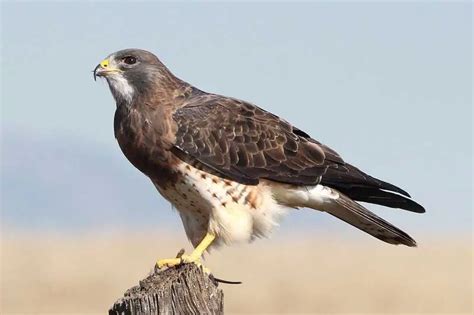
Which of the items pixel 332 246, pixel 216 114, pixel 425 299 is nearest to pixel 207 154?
pixel 216 114

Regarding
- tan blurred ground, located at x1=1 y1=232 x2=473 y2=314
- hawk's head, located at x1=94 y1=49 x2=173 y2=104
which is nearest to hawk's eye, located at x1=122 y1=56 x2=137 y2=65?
hawk's head, located at x1=94 y1=49 x2=173 y2=104

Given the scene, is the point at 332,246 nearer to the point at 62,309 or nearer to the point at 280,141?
the point at 62,309

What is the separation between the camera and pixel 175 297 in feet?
31.4

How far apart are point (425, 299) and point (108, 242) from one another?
26069 millimetres

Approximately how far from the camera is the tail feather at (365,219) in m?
12.6

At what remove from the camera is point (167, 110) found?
1228cm

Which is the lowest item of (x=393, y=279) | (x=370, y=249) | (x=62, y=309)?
(x=62, y=309)

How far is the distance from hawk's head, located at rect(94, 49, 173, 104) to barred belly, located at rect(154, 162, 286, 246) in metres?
0.84

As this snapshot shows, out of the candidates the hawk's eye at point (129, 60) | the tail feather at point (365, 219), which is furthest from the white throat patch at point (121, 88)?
the tail feather at point (365, 219)

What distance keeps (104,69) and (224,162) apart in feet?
4.26

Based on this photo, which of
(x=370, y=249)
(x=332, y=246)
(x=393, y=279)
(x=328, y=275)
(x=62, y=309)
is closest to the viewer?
(x=62, y=309)

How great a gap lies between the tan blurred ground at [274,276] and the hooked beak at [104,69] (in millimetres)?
7785

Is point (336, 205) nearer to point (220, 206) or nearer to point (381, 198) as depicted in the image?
point (381, 198)

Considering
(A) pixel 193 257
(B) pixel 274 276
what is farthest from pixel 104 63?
(B) pixel 274 276
